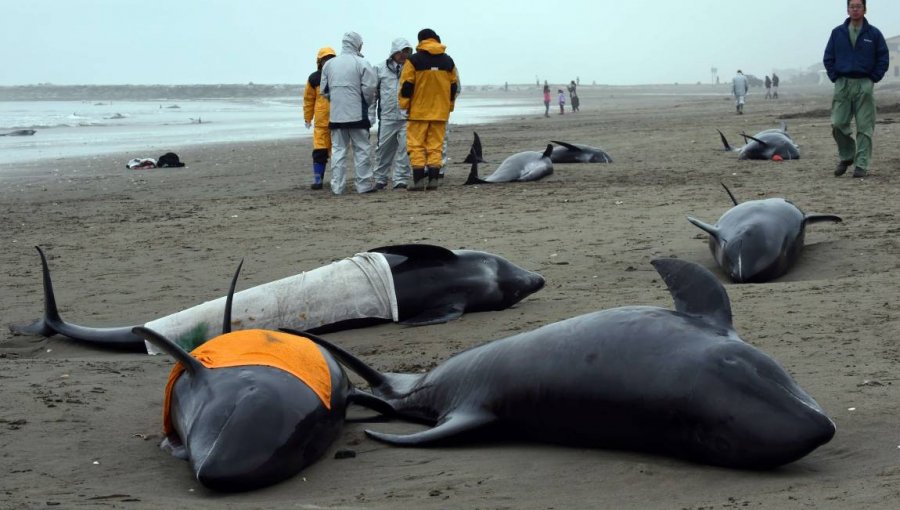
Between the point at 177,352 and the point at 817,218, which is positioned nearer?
the point at 177,352

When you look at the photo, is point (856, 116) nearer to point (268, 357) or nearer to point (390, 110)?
point (390, 110)

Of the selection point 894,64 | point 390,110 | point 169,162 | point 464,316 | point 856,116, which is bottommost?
point 464,316

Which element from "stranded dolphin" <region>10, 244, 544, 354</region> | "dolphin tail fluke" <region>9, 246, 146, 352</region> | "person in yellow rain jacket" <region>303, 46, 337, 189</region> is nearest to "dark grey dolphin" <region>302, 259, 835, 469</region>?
"stranded dolphin" <region>10, 244, 544, 354</region>

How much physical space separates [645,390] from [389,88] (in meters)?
13.0

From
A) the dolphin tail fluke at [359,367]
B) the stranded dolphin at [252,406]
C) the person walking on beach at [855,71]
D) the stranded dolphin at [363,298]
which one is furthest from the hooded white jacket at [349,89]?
the stranded dolphin at [252,406]

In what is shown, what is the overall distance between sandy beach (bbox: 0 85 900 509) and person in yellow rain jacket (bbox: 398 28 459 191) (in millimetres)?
819

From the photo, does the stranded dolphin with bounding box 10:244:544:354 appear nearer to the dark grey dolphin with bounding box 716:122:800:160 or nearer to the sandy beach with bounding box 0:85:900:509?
the sandy beach with bounding box 0:85:900:509

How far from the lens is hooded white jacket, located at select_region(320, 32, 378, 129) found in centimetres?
1582

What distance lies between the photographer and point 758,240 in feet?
26.9

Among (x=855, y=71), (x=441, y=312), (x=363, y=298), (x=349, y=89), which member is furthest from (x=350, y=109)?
→ (x=441, y=312)

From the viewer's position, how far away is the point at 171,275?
371 inches

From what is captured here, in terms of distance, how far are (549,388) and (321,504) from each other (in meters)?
1.08

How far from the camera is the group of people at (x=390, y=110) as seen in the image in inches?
615

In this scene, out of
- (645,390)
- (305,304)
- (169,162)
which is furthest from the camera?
(169,162)
